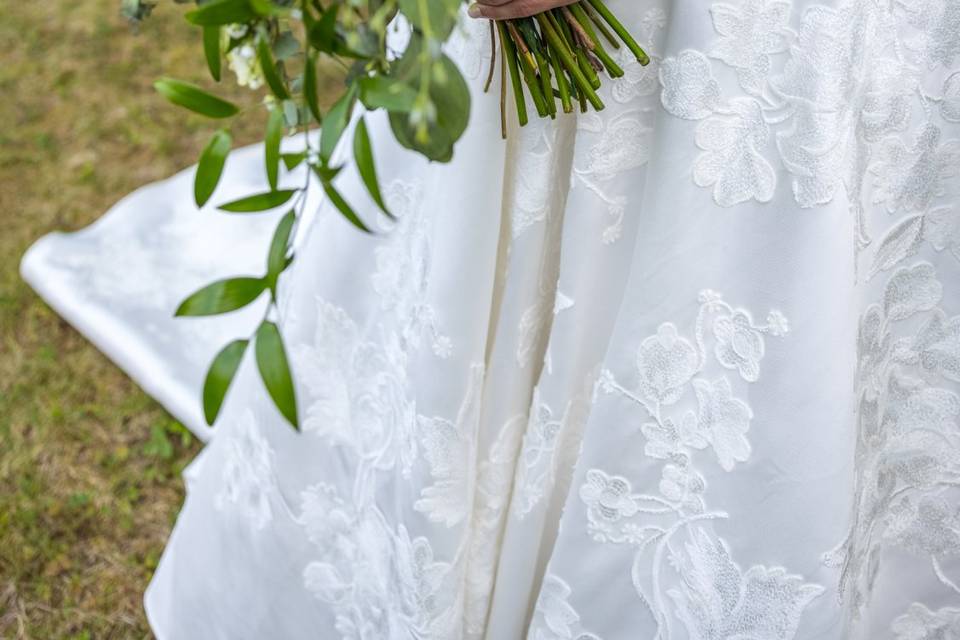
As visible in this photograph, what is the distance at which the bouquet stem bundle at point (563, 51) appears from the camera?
2.52ft

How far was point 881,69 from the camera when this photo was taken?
0.82 m

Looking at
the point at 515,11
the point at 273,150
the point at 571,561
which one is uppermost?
the point at 515,11

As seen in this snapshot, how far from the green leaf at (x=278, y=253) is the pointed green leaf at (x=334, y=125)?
3.0 inches

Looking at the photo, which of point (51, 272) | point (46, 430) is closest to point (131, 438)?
Answer: point (46, 430)

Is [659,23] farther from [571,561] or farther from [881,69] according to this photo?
[571,561]

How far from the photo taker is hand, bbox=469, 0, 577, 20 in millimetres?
740

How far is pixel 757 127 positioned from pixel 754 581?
17.8 inches

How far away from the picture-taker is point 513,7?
746mm

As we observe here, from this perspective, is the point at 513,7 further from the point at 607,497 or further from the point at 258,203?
the point at 607,497

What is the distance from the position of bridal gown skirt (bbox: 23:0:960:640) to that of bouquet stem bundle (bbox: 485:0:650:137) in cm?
7

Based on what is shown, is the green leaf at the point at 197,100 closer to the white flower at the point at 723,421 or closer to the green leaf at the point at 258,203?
the green leaf at the point at 258,203

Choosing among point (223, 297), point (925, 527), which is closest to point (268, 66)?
point (223, 297)

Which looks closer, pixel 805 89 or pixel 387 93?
pixel 387 93

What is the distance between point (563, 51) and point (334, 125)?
0.81 feet
